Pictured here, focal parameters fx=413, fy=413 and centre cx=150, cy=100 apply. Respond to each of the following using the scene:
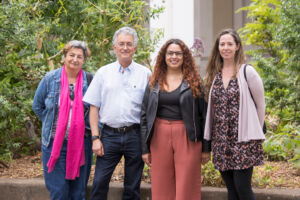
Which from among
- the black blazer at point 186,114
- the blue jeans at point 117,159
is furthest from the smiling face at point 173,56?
the blue jeans at point 117,159

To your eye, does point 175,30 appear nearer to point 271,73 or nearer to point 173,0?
point 173,0

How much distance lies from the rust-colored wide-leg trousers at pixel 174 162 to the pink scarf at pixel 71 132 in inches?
29.3

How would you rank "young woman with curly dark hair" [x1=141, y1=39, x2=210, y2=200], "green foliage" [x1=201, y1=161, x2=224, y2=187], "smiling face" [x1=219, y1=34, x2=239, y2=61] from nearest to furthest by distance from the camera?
"smiling face" [x1=219, y1=34, x2=239, y2=61] < "young woman with curly dark hair" [x1=141, y1=39, x2=210, y2=200] < "green foliage" [x1=201, y1=161, x2=224, y2=187]

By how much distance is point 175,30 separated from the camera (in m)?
9.37

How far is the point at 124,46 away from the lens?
4.05 m

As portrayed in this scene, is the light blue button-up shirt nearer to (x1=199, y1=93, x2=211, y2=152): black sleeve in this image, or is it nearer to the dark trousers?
(x1=199, y1=93, x2=211, y2=152): black sleeve

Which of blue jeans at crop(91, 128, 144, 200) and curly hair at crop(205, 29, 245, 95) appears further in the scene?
blue jeans at crop(91, 128, 144, 200)

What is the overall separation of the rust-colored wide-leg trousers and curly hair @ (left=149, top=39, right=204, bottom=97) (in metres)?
0.36

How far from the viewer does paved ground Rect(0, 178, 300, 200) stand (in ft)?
15.1

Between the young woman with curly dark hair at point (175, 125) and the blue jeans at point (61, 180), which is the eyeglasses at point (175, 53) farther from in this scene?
the blue jeans at point (61, 180)

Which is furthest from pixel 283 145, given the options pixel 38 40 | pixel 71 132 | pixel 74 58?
pixel 38 40

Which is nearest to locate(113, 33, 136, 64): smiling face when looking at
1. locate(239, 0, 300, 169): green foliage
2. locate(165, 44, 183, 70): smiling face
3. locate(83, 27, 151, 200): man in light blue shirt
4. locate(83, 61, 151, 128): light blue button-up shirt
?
locate(83, 27, 151, 200): man in light blue shirt

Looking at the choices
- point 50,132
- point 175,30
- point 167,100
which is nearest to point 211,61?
point 167,100

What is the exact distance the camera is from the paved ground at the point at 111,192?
4.61 m
